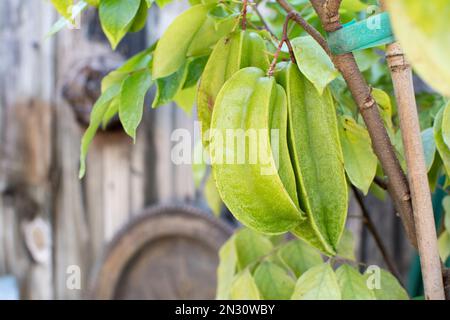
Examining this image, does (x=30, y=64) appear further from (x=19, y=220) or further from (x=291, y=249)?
(x=291, y=249)

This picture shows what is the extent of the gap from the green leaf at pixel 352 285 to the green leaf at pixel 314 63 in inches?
8.1

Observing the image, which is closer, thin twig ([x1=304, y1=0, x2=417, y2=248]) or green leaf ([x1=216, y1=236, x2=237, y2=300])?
thin twig ([x1=304, y1=0, x2=417, y2=248])

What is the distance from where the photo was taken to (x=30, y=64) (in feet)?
5.69

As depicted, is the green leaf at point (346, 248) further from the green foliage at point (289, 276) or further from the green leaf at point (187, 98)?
the green leaf at point (187, 98)

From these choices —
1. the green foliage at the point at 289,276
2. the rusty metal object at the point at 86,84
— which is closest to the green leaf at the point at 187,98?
the green foliage at the point at 289,276

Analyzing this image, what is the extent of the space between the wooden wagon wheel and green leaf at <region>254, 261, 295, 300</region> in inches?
27.7

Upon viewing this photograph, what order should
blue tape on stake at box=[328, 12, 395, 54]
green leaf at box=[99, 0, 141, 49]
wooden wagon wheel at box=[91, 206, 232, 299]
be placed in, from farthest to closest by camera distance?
wooden wagon wheel at box=[91, 206, 232, 299] → green leaf at box=[99, 0, 141, 49] → blue tape on stake at box=[328, 12, 395, 54]

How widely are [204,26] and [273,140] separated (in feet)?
0.54

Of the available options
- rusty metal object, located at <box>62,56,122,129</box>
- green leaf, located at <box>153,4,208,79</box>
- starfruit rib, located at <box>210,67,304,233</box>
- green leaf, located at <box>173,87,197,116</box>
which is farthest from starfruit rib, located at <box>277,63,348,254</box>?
rusty metal object, located at <box>62,56,122,129</box>

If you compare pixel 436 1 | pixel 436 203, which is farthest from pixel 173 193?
pixel 436 1

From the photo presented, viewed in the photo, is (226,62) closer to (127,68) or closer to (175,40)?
(175,40)

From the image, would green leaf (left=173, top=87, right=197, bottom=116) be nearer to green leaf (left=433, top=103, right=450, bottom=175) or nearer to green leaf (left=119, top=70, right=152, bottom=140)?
green leaf (left=119, top=70, right=152, bottom=140)

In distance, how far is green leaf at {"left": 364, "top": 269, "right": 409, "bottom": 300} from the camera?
1.95ft

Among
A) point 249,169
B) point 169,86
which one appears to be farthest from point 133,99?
point 249,169
